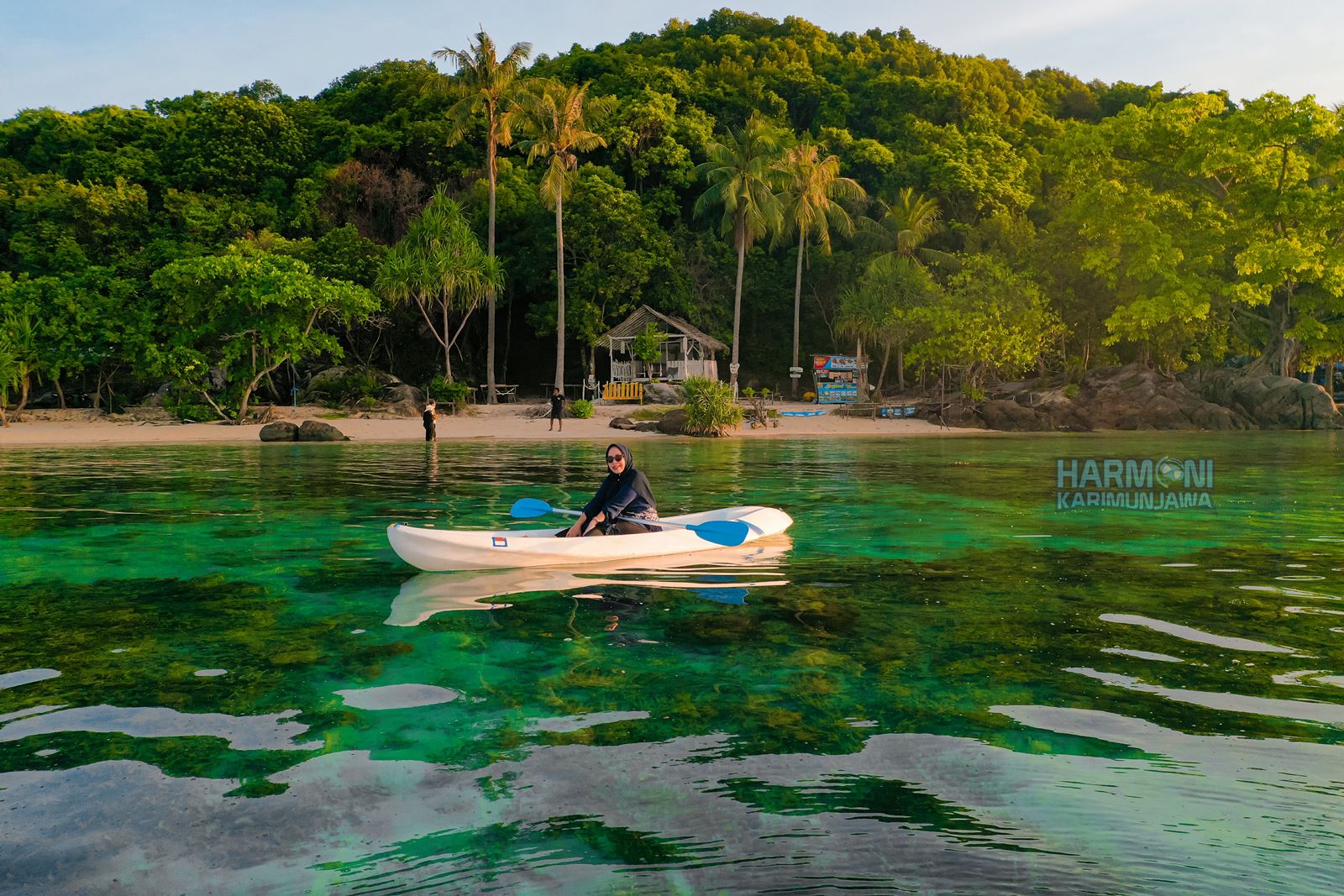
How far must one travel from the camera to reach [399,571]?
32.8 ft

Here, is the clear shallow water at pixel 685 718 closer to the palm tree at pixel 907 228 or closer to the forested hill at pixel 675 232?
the forested hill at pixel 675 232

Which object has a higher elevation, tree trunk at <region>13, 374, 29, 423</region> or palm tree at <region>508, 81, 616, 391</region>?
palm tree at <region>508, 81, 616, 391</region>

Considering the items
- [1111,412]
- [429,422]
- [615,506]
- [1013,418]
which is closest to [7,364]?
[429,422]

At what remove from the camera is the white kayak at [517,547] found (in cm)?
916

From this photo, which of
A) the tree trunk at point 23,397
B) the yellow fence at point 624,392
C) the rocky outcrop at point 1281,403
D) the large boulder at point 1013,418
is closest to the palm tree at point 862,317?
the large boulder at point 1013,418

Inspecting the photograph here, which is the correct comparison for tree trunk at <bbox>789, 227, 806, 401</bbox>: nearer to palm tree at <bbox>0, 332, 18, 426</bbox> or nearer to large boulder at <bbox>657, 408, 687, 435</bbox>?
large boulder at <bbox>657, 408, 687, 435</bbox>

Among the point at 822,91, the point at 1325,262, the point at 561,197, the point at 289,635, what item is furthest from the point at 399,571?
the point at 822,91

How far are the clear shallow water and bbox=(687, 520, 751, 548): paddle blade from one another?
0.76 ft

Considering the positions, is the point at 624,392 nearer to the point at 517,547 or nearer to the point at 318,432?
the point at 318,432

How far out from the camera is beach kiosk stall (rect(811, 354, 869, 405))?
A: 4456 cm

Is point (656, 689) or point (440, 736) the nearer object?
point (440, 736)

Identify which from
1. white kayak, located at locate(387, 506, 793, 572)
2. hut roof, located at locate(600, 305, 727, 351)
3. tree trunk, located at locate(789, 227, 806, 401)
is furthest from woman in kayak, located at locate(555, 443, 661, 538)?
tree trunk, located at locate(789, 227, 806, 401)

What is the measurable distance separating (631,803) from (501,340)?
46.7 m

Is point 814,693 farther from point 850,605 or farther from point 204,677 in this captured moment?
point 204,677
